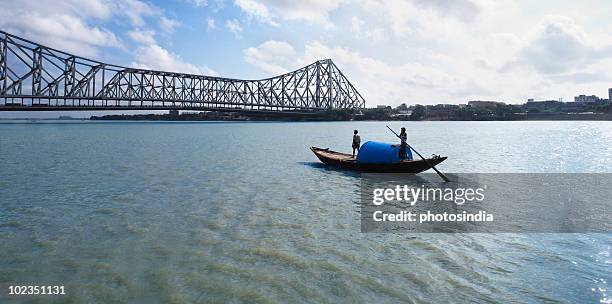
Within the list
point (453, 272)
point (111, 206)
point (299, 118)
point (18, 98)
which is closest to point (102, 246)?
point (111, 206)

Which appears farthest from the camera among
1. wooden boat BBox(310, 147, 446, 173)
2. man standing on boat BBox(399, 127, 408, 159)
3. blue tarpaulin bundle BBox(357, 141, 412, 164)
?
man standing on boat BBox(399, 127, 408, 159)

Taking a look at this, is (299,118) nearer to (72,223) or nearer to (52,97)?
(52,97)

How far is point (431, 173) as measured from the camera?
18797 mm

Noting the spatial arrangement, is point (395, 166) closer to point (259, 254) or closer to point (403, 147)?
point (403, 147)

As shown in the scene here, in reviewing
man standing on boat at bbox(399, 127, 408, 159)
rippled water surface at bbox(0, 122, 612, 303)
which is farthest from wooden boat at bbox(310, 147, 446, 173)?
rippled water surface at bbox(0, 122, 612, 303)

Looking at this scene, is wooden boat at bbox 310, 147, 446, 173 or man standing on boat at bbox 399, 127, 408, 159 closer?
wooden boat at bbox 310, 147, 446, 173

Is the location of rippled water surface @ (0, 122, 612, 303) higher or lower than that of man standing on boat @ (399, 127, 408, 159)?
lower

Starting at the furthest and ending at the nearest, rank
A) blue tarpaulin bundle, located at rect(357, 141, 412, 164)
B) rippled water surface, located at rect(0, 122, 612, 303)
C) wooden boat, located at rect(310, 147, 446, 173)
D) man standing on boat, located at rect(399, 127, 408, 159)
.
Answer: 1. man standing on boat, located at rect(399, 127, 408, 159)
2. blue tarpaulin bundle, located at rect(357, 141, 412, 164)
3. wooden boat, located at rect(310, 147, 446, 173)
4. rippled water surface, located at rect(0, 122, 612, 303)

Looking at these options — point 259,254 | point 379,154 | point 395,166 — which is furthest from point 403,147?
point 259,254

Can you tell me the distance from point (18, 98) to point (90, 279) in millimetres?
105793

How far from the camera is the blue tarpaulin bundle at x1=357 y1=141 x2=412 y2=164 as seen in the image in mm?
17719

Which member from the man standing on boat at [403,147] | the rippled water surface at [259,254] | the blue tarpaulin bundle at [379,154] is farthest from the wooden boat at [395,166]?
the rippled water surface at [259,254]

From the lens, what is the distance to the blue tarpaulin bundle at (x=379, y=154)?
17719 mm

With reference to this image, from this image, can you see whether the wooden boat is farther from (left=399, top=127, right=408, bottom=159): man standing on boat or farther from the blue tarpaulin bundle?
(left=399, top=127, right=408, bottom=159): man standing on boat
